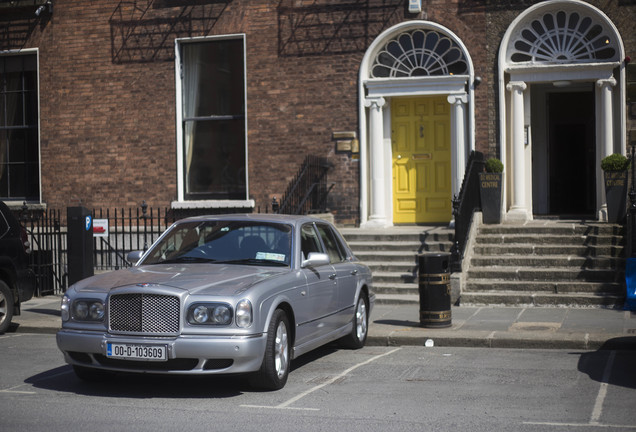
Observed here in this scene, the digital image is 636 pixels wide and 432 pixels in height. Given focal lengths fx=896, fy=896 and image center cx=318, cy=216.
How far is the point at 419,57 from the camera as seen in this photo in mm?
17109

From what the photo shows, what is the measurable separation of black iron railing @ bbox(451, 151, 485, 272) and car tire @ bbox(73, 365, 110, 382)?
6908mm

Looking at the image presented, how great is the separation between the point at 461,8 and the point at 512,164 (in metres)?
3.06

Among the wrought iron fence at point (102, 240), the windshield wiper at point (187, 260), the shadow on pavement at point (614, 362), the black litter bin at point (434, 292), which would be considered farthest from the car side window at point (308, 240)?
the wrought iron fence at point (102, 240)

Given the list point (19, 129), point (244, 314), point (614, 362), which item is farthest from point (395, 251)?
point (19, 129)

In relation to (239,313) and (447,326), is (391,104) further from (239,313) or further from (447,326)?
(239,313)

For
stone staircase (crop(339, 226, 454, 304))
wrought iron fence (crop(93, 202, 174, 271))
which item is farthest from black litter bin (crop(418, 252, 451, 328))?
wrought iron fence (crop(93, 202, 174, 271))

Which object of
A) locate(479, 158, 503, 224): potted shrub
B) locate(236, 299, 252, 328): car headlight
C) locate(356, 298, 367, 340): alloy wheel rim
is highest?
locate(479, 158, 503, 224): potted shrub

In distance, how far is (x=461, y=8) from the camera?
1669 cm

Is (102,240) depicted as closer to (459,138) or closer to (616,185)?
(459,138)

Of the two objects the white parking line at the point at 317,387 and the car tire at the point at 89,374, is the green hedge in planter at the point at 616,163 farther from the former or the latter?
the car tire at the point at 89,374

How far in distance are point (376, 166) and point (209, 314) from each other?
1010 centimetres

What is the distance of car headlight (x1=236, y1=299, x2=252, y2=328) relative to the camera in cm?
736

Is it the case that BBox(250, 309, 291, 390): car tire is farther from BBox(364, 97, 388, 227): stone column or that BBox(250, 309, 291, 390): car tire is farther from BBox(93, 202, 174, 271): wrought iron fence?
BBox(93, 202, 174, 271): wrought iron fence

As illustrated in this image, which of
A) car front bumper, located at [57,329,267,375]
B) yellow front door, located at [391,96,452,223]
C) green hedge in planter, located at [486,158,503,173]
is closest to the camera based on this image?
car front bumper, located at [57,329,267,375]
